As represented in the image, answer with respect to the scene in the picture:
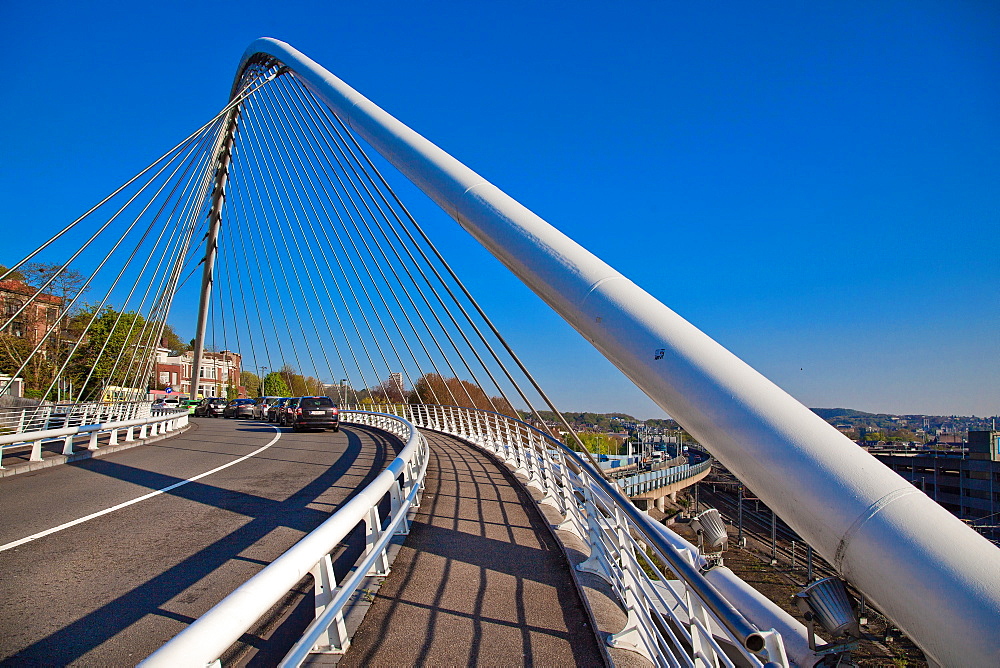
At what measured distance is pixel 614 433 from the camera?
9456 cm

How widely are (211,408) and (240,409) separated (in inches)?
240

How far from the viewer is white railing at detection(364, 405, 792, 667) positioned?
7.82 ft

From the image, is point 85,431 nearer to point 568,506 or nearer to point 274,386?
point 568,506

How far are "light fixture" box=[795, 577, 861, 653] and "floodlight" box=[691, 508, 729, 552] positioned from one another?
7.17 feet

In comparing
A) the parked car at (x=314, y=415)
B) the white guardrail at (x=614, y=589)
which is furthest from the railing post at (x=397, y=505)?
the parked car at (x=314, y=415)

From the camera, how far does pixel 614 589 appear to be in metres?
4.92

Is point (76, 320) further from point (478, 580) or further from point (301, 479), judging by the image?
point (478, 580)

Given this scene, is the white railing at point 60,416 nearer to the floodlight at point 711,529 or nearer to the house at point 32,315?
the house at point 32,315

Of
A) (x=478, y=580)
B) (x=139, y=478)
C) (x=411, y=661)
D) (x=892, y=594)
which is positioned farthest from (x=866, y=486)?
(x=139, y=478)

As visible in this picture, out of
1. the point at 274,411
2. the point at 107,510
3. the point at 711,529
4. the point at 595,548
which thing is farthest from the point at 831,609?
the point at 274,411

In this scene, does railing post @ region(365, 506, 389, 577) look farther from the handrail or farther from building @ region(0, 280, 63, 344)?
building @ region(0, 280, 63, 344)

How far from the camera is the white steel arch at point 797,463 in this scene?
2.03 metres

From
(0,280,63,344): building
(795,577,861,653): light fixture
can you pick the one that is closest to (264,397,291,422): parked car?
(0,280,63,344): building

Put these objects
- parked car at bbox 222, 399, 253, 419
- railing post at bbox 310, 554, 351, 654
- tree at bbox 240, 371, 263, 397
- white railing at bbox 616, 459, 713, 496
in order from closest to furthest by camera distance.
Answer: railing post at bbox 310, 554, 351, 654 → parked car at bbox 222, 399, 253, 419 → white railing at bbox 616, 459, 713, 496 → tree at bbox 240, 371, 263, 397
